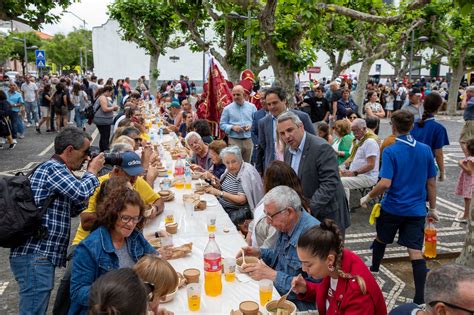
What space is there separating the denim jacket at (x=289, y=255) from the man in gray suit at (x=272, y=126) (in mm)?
2023

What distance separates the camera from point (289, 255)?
3143mm

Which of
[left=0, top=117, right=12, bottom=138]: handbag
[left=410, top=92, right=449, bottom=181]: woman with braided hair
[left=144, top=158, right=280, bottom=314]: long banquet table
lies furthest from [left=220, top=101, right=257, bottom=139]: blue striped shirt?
[left=0, top=117, right=12, bottom=138]: handbag

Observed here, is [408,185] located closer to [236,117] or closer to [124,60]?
[236,117]

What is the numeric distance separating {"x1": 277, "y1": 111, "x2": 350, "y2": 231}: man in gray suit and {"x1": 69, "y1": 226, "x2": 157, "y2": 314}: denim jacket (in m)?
1.89

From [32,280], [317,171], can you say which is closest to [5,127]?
[32,280]

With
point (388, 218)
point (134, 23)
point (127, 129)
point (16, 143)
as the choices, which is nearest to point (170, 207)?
point (127, 129)

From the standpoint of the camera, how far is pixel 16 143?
12.7 m

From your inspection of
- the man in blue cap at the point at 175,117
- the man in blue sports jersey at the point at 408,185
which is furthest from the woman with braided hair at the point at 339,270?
the man in blue cap at the point at 175,117

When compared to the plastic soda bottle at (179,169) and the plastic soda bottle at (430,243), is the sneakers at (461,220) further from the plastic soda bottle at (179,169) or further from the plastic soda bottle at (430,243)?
the plastic soda bottle at (179,169)

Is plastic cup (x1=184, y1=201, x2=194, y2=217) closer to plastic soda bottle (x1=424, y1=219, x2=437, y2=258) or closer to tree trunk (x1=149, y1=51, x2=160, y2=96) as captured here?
plastic soda bottle (x1=424, y1=219, x2=437, y2=258)

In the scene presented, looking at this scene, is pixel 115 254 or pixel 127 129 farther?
pixel 127 129

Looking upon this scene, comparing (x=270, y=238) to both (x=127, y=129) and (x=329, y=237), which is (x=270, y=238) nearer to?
(x=329, y=237)

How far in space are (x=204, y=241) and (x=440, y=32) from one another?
2040cm

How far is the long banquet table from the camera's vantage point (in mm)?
2717
